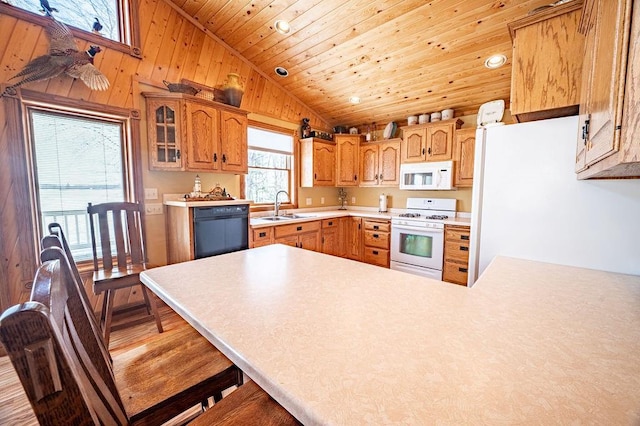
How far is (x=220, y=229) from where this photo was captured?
9.14 feet

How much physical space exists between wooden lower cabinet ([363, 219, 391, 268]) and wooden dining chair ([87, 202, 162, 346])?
2.86 metres

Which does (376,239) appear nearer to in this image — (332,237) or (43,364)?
(332,237)

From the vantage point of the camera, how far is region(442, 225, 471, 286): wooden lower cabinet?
3154mm

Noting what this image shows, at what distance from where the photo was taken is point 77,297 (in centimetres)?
77

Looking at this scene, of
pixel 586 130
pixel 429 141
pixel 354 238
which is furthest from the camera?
pixel 354 238

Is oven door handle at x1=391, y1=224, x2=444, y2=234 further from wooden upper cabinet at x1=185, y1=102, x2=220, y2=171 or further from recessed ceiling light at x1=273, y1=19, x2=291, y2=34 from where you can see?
recessed ceiling light at x1=273, y1=19, x2=291, y2=34

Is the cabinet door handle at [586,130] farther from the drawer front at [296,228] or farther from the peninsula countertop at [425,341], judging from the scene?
the drawer front at [296,228]

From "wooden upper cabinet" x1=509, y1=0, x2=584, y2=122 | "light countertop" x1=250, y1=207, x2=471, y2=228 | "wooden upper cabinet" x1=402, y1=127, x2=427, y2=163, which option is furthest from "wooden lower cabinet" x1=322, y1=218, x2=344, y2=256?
"wooden upper cabinet" x1=509, y1=0, x2=584, y2=122

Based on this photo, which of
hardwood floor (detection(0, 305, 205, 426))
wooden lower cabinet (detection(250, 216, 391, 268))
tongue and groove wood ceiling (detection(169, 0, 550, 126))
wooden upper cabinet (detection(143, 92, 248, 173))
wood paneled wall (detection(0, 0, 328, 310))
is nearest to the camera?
hardwood floor (detection(0, 305, 205, 426))

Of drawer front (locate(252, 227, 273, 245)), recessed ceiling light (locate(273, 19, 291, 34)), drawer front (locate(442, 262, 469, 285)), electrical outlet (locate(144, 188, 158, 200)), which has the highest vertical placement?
recessed ceiling light (locate(273, 19, 291, 34))

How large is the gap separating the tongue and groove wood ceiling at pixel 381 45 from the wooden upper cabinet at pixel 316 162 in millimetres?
735

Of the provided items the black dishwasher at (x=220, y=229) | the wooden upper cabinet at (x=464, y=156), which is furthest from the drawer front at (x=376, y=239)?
the black dishwasher at (x=220, y=229)

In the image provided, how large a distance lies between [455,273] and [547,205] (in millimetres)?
2082

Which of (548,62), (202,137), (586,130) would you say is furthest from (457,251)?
(202,137)
